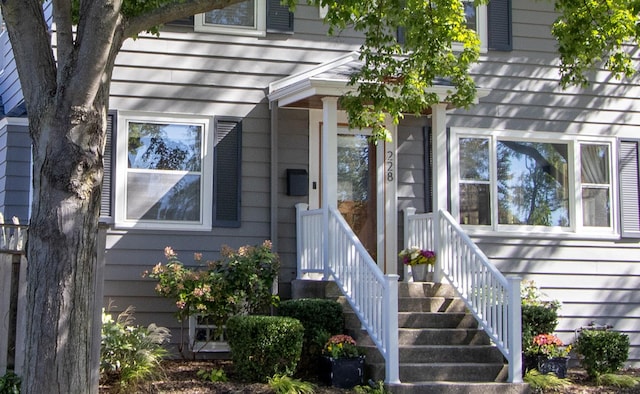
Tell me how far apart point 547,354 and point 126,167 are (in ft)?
17.7

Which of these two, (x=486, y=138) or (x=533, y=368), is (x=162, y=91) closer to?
(x=486, y=138)

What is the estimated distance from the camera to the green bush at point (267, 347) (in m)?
8.80

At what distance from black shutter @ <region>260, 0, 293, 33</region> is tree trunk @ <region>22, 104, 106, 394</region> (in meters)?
5.30

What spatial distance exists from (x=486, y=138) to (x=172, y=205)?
14.3 ft

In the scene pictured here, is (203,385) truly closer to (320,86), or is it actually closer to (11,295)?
(11,295)

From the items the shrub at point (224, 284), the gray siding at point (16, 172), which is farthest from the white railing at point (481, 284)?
the gray siding at point (16, 172)

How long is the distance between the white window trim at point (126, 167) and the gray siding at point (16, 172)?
42.8 inches

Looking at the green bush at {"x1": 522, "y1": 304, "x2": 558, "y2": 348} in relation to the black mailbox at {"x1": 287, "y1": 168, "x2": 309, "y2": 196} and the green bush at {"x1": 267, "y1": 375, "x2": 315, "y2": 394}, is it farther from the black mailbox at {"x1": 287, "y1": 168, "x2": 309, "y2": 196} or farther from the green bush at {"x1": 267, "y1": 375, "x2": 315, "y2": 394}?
the green bush at {"x1": 267, "y1": 375, "x2": 315, "y2": 394}

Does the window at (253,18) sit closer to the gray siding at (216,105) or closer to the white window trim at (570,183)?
the gray siding at (216,105)

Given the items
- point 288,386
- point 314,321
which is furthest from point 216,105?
point 288,386

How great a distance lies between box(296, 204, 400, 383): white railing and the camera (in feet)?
29.6

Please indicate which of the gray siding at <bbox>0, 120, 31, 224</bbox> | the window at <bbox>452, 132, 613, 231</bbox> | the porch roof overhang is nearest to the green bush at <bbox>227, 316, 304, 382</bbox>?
the porch roof overhang

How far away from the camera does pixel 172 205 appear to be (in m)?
10.7

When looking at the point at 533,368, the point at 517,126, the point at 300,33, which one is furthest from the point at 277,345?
the point at 517,126
